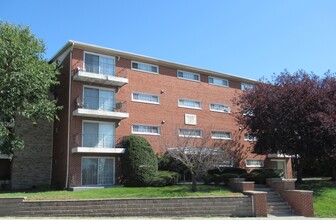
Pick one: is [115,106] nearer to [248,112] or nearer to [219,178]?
[219,178]

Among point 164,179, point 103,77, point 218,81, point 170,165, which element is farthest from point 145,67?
point 164,179

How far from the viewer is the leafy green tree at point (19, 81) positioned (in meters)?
23.2

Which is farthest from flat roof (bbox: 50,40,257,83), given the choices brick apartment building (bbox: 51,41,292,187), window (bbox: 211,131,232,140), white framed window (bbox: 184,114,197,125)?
window (bbox: 211,131,232,140)

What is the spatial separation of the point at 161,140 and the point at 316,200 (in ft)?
40.0

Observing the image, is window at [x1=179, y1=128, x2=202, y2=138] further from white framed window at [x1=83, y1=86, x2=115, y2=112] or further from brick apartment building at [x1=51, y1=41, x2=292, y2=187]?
white framed window at [x1=83, y1=86, x2=115, y2=112]

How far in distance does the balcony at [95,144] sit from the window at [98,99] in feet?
6.51

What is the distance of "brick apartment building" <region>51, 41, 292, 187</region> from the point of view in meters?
26.1

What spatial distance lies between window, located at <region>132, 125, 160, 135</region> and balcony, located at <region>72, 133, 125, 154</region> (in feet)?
7.09

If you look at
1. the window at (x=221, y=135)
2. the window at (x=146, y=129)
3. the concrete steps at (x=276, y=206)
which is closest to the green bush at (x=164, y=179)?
the window at (x=146, y=129)

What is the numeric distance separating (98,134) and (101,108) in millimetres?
1858

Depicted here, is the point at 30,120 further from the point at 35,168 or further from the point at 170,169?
the point at 170,169

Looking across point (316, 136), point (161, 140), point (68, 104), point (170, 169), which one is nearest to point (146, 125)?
point (161, 140)

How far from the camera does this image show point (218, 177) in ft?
78.0

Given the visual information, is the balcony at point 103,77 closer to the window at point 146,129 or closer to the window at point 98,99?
the window at point 98,99
